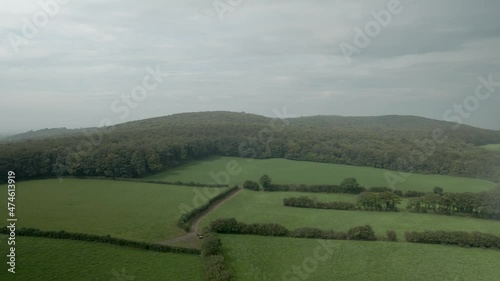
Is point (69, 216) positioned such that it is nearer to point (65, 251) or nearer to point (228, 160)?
point (65, 251)

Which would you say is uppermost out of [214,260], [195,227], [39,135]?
[39,135]

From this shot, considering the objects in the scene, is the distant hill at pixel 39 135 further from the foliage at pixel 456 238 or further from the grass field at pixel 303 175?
the foliage at pixel 456 238

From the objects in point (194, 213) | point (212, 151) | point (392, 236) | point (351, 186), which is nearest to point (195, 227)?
point (194, 213)

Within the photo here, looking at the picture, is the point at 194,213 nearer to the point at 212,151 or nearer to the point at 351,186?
the point at 351,186

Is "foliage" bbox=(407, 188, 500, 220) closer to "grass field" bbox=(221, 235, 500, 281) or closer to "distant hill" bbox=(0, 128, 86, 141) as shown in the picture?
"grass field" bbox=(221, 235, 500, 281)

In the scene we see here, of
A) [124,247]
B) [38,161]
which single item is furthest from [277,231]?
[38,161]

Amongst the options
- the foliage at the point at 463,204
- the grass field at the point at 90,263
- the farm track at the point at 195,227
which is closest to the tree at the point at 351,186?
the foliage at the point at 463,204

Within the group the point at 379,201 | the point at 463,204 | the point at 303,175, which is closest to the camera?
the point at 463,204
